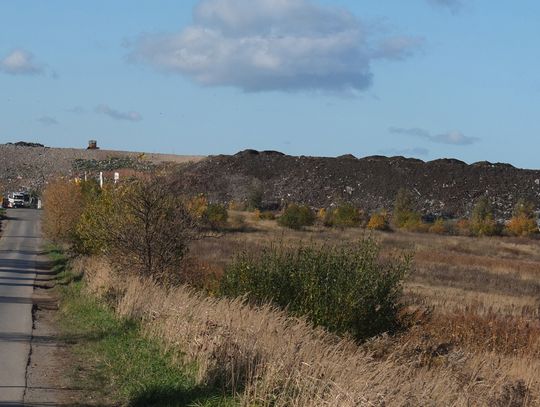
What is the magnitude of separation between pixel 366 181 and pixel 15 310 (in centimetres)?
9936

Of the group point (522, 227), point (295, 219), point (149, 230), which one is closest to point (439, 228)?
point (522, 227)

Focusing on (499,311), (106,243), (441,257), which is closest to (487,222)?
(441,257)

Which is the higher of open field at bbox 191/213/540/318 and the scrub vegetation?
the scrub vegetation

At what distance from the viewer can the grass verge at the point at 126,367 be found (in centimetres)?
1045

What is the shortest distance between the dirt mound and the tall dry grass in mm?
92651

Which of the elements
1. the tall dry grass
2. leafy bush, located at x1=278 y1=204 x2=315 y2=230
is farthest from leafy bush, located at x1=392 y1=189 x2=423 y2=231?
the tall dry grass

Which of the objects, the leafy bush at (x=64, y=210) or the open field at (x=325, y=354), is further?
the leafy bush at (x=64, y=210)

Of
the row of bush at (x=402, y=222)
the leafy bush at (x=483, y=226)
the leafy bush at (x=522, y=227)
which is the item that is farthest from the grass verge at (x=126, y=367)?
the leafy bush at (x=522, y=227)

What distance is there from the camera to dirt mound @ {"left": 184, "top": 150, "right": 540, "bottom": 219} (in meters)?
114

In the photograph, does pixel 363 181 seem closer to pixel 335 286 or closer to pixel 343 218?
pixel 343 218

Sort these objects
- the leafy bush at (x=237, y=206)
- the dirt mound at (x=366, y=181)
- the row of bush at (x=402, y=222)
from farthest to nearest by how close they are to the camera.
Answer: the dirt mound at (x=366, y=181) → the leafy bush at (x=237, y=206) → the row of bush at (x=402, y=222)

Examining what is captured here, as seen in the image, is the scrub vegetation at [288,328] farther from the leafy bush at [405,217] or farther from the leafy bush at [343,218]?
the leafy bush at [405,217]

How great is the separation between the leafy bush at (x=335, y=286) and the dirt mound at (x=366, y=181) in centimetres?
→ 8997

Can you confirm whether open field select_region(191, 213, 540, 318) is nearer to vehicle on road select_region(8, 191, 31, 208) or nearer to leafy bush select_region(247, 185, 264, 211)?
leafy bush select_region(247, 185, 264, 211)
